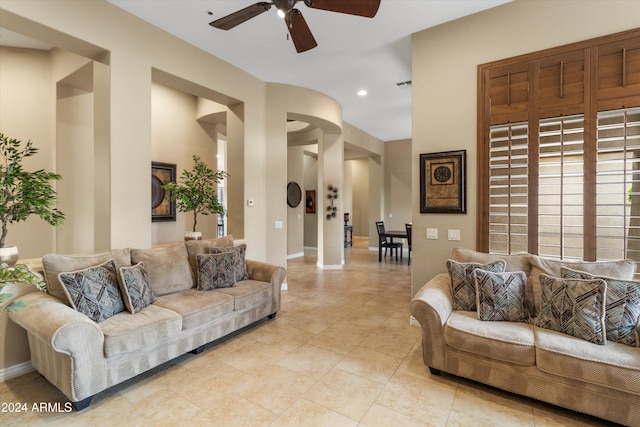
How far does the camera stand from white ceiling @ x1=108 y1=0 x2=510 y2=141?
320cm

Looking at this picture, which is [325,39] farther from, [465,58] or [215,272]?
[215,272]

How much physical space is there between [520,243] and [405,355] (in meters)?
1.61

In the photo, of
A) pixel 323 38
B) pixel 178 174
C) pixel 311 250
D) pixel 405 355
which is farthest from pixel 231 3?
pixel 311 250

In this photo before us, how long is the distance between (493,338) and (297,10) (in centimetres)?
287

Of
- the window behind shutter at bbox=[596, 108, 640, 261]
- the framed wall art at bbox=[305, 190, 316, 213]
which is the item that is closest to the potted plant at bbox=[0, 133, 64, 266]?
the window behind shutter at bbox=[596, 108, 640, 261]

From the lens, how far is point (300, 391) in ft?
7.59

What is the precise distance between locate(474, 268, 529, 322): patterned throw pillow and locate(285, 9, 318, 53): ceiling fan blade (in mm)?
2535

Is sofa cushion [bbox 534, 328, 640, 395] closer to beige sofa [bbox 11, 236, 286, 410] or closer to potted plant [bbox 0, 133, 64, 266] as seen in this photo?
beige sofa [bbox 11, 236, 286, 410]

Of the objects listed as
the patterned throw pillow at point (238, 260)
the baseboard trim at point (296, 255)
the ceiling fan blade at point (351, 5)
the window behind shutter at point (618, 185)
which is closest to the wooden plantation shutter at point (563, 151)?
the window behind shutter at point (618, 185)

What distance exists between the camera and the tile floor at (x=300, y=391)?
2018mm

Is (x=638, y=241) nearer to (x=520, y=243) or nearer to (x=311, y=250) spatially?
(x=520, y=243)

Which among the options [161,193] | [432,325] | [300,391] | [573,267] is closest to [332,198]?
[161,193]

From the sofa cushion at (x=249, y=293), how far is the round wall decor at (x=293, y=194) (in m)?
4.77

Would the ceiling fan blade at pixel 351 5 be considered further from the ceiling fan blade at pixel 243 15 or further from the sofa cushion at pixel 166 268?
the sofa cushion at pixel 166 268
